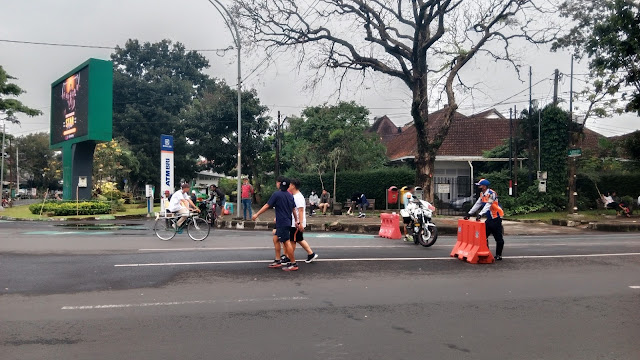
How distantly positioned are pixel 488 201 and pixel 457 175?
83.3 feet

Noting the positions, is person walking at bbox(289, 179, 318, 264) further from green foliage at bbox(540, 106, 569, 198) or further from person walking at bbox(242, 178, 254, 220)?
green foliage at bbox(540, 106, 569, 198)

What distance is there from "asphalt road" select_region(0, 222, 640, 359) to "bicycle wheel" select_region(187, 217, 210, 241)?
2976mm

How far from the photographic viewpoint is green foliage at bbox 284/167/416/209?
3083cm

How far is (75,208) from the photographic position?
88.3 feet

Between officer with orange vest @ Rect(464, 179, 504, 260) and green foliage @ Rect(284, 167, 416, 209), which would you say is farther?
green foliage @ Rect(284, 167, 416, 209)

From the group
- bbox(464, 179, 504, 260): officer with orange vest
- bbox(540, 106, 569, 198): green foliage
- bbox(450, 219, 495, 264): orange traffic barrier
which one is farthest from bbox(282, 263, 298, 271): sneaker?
bbox(540, 106, 569, 198): green foliage

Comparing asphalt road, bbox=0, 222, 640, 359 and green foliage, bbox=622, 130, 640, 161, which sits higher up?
green foliage, bbox=622, 130, 640, 161

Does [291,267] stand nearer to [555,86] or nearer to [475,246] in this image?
[475,246]

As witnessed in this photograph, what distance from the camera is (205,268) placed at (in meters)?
9.13

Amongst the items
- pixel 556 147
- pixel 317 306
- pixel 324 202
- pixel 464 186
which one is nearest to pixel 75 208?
pixel 324 202

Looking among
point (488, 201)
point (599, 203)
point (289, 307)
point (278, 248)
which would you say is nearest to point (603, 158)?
point (599, 203)

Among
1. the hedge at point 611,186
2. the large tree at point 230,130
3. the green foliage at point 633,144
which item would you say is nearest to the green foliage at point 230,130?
the large tree at point 230,130

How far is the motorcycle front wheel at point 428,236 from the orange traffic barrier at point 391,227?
230 centimetres

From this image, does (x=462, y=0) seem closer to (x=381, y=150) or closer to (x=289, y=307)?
(x=381, y=150)
